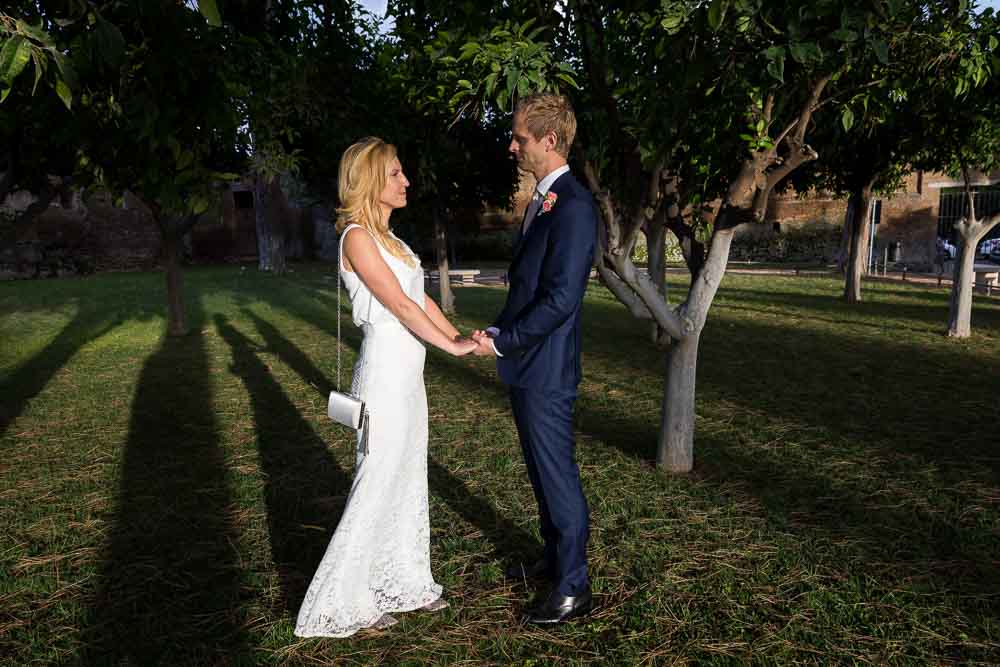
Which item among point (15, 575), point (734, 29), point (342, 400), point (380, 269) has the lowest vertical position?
point (15, 575)

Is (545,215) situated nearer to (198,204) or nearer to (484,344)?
(484,344)

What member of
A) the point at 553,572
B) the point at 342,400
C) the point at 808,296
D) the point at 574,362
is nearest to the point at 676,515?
the point at 553,572

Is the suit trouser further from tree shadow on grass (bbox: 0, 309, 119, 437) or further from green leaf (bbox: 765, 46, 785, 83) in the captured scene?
tree shadow on grass (bbox: 0, 309, 119, 437)

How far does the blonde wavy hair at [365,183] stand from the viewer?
255 cm

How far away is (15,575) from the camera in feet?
11.1

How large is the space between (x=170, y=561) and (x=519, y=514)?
190cm

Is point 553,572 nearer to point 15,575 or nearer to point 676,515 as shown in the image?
point 676,515

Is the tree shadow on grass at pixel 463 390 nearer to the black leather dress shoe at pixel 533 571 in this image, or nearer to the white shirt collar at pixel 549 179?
the black leather dress shoe at pixel 533 571

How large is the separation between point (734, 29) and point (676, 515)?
105 inches

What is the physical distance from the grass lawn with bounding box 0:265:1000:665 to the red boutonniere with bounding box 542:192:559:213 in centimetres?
174

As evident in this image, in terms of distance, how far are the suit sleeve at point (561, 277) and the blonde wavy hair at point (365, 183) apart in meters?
0.64

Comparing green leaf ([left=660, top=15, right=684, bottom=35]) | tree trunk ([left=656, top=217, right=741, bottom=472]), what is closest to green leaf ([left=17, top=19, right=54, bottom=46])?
green leaf ([left=660, top=15, right=684, bottom=35])

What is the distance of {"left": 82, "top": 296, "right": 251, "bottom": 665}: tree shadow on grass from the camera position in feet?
9.04

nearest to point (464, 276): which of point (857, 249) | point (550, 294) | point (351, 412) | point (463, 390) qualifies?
point (857, 249)
